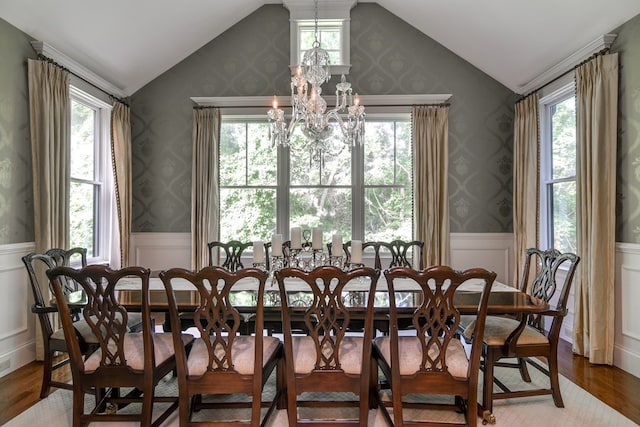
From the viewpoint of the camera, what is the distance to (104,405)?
218 centimetres

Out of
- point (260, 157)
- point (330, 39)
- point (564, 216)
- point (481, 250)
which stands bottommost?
point (481, 250)

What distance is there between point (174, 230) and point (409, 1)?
385cm

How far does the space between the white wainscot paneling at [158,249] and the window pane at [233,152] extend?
94 cm

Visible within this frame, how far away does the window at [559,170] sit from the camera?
365cm

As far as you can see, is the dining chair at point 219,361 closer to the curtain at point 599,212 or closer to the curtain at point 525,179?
the curtain at point 599,212

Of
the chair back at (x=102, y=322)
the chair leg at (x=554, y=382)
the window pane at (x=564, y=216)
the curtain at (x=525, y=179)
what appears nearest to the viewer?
the chair back at (x=102, y=322)

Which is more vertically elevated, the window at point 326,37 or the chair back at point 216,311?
the window at point 326,37

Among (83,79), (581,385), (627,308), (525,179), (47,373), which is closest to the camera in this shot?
(47,373)

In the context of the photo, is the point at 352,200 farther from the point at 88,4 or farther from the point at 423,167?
the point at 88,4

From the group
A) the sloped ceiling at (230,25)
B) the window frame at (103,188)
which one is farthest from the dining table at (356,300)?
the sloped ceiling at (230,25)

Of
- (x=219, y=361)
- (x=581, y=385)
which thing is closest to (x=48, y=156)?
(x=219, y=361)

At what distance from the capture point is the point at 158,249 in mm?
4500

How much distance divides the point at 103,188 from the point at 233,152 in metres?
1.54

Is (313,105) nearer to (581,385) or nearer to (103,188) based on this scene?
(581,385)
